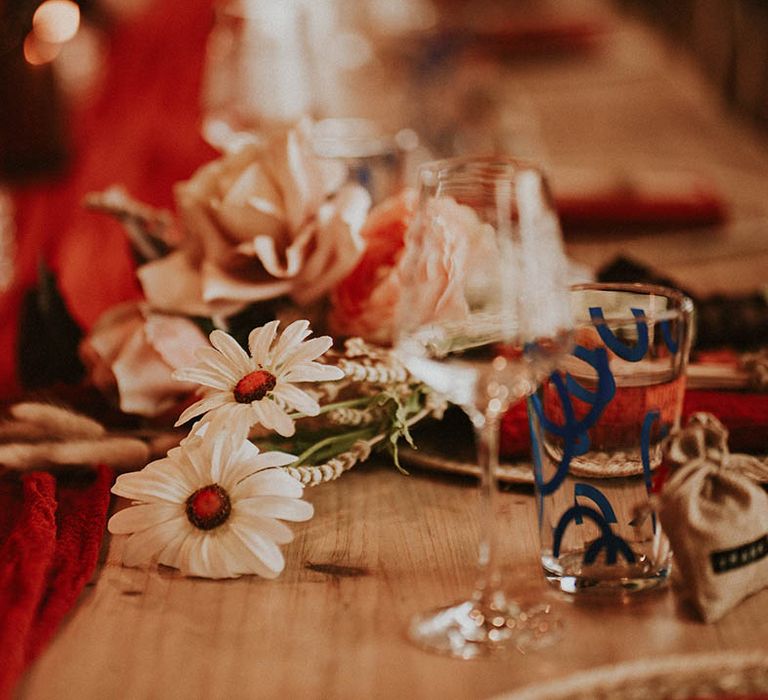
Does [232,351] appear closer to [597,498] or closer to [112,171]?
[597,498]

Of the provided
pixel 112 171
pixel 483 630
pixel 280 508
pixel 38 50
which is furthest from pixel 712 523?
pixel 38 50

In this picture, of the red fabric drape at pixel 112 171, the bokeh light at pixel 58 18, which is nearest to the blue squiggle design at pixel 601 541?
the red fabric drape at pixel 112 171

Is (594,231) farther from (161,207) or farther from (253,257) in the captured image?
(253,257)

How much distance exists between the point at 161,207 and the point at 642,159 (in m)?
0.97

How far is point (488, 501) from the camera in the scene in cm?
55

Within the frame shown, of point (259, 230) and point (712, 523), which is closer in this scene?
point (712, 523)

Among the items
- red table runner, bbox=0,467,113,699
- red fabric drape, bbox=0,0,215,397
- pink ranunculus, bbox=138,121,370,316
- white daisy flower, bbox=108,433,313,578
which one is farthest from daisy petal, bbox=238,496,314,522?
red fabric drape, bbox=0,0,215,397

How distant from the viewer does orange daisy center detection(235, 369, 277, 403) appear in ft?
2.17

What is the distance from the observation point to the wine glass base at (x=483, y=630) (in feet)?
1.77

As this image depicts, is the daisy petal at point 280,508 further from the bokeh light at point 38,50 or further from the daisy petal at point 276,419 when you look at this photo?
the bokeh light at point 38,50

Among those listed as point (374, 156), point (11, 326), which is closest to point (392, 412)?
point (374, 156)

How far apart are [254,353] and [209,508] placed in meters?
0.10

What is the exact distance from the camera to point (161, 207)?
1556 mm

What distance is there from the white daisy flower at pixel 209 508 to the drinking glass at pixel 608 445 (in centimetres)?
15
